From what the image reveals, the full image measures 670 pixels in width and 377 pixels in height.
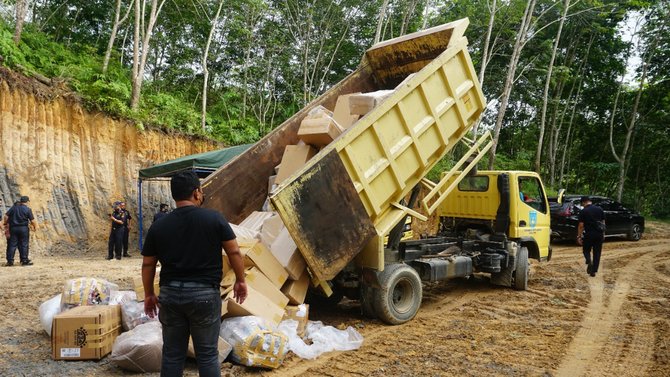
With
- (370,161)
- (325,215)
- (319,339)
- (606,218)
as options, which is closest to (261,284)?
(319,339)

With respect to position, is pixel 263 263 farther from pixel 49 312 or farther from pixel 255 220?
pixel 49 312

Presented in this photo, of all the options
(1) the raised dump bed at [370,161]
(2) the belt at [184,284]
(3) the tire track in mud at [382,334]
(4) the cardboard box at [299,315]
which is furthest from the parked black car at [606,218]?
(2) the belt at [184,284]

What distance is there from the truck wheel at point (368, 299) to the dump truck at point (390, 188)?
0.01 metres

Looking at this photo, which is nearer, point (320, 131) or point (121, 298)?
point (121, 298)

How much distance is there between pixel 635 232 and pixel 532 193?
1100 cm

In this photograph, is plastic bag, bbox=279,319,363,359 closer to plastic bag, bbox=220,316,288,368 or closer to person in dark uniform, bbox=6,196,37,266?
plastic bag, bbox=220,316,288,368

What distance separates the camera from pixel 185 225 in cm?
287

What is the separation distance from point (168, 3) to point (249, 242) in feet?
65.6

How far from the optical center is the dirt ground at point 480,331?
163 inches

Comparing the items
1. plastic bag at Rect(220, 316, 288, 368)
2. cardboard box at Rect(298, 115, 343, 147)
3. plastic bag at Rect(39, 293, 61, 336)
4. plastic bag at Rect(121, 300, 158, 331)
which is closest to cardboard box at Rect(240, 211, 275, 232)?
cardboard box at Rect(298, 115, 343, 147)

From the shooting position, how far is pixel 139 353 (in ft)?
12.3

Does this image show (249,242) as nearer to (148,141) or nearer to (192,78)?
(148,141)

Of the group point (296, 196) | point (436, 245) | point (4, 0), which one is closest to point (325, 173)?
point (296, 196)

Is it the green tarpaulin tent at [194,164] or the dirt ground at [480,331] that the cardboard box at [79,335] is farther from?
the green tarpaulin tent at [194,164]
